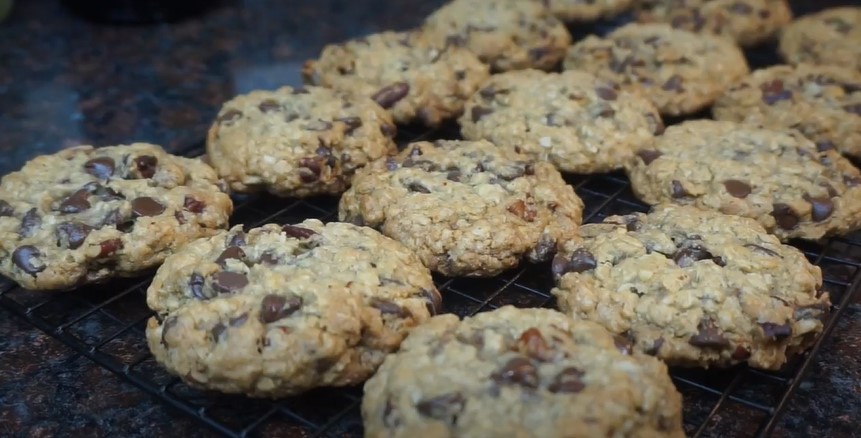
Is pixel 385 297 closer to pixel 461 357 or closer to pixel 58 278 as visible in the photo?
pixel 461 357

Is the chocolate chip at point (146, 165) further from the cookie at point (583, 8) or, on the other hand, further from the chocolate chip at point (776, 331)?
the cookie at point (583, 8)

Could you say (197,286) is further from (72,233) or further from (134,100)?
(134,100)

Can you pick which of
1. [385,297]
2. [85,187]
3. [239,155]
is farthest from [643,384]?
[85,187]

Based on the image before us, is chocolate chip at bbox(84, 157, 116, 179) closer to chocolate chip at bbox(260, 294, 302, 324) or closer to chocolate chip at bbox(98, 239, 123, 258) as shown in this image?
chocolate chip at bbox(98, 239, 123, 258)

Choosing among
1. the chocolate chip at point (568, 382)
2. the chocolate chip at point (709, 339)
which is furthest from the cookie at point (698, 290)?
the chocolate chip at point (568, 382)

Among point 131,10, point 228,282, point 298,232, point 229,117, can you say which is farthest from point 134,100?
point 228,282
